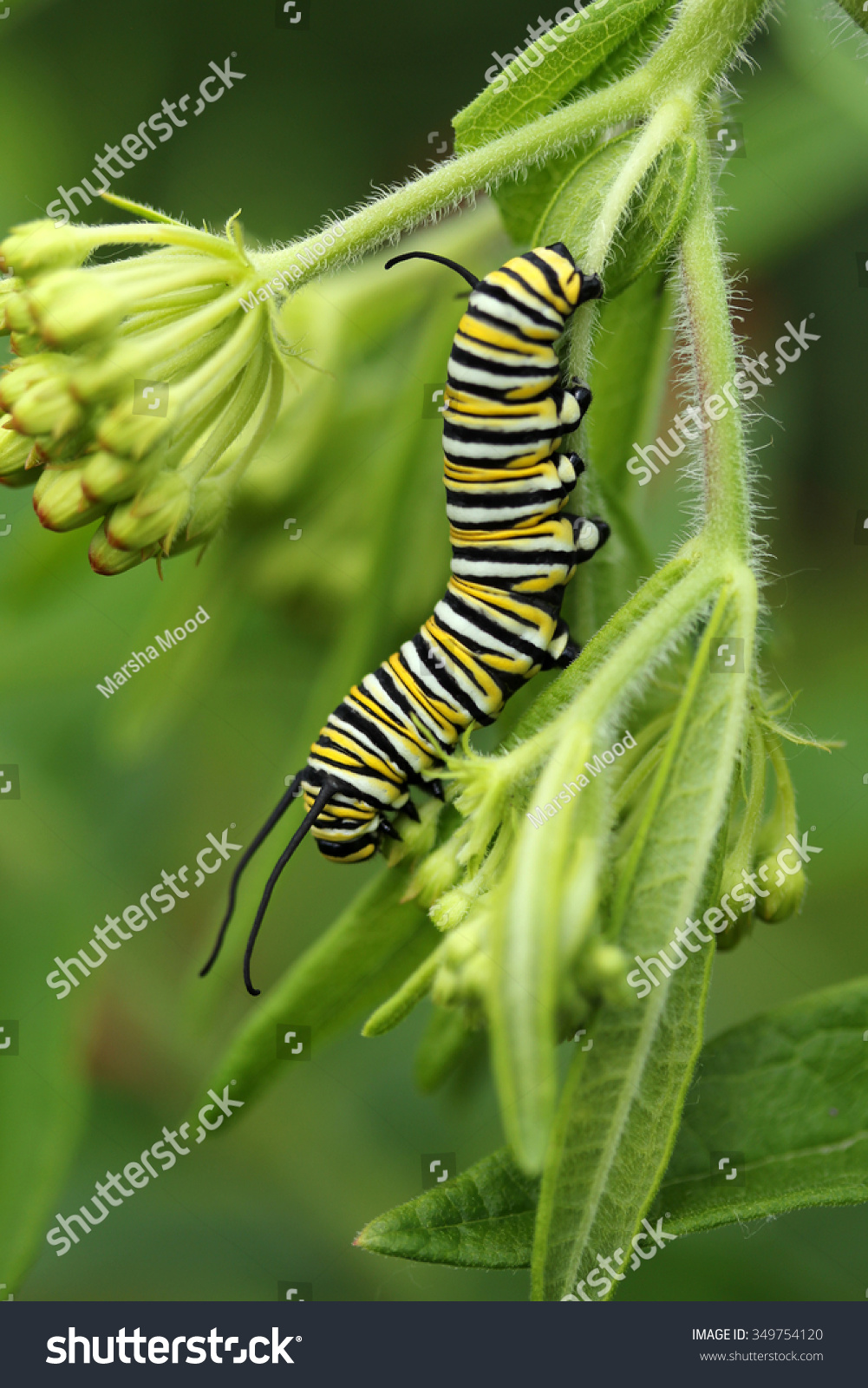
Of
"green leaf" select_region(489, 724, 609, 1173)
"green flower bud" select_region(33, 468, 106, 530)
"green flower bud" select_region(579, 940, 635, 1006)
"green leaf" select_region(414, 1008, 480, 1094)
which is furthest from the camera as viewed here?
"green leaf" select_region(414, 1008, 480, 1094)

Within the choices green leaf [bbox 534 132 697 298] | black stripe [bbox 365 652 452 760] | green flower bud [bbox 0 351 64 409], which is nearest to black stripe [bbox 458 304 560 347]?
green leaf [bbox 534 132 697 298]

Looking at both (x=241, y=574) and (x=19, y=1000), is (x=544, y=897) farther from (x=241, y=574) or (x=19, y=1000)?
(x=19, y=1000)

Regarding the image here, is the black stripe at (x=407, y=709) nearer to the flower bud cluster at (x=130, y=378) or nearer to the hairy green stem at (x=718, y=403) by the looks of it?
the flower bud cluster at (x=130, y=378)

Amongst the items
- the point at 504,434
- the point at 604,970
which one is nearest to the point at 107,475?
the point at 504,434

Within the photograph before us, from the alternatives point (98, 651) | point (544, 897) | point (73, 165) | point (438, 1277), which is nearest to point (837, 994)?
point (544, 897)

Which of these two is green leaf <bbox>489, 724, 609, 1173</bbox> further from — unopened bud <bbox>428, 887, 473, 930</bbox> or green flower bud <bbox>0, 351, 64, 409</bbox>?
green flower bud <bbox>0, 351, 64, 409</bbox>

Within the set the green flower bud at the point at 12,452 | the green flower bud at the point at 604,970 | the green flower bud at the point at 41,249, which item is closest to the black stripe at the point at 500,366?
the green flower bud at the point at 41,249
